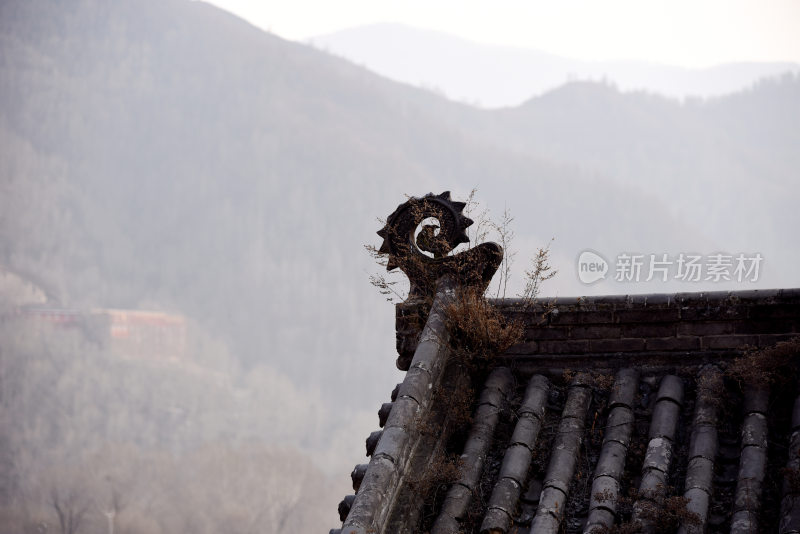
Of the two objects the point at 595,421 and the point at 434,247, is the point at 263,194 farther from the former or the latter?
the point at 595,421

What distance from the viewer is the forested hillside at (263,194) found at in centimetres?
12200

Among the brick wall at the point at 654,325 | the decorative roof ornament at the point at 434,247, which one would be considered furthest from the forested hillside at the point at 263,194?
the brick wall at the point at 654,325

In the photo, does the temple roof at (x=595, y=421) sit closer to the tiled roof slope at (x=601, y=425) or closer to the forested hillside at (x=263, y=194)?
the tiled roof slope at (x=601, y=425)

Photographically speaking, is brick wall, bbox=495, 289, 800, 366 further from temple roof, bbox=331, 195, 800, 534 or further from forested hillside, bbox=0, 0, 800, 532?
forested hillside, bbox=0, 0, 800, 532

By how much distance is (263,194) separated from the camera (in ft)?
520

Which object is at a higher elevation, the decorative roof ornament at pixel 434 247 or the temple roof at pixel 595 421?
the decorative roof ornament at pixel 434 247

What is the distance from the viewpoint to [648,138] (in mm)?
199000

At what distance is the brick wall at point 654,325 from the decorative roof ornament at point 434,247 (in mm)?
376

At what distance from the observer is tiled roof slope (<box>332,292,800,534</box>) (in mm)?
5730

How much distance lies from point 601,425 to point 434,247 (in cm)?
205

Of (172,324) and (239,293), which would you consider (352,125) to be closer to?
(239,293)

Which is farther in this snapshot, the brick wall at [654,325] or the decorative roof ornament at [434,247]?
the decorative roof ornament at [434,247]

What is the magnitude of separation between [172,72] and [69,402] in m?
91.2

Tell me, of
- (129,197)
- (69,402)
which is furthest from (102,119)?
(69,402)
